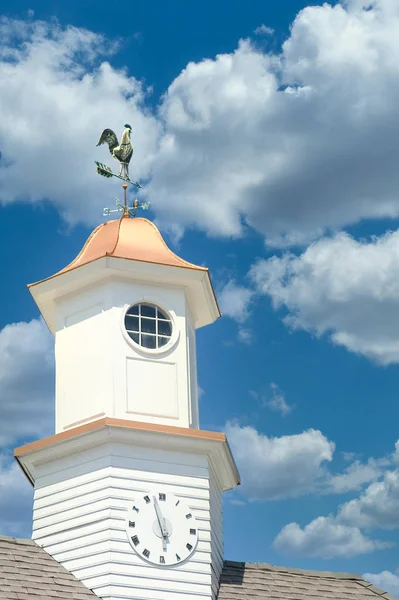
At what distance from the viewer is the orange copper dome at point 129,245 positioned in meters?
22.7

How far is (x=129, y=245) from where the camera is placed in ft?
75.3

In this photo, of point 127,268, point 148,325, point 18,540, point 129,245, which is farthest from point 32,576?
point 129,245

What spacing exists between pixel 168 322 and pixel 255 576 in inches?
209

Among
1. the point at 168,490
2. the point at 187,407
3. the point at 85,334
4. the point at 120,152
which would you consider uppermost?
the point at 120,152

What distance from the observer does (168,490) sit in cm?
2056

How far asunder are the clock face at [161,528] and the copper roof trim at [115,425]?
1.17 metres

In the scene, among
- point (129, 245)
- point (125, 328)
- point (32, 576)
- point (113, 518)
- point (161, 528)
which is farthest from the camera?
point (129, 245)

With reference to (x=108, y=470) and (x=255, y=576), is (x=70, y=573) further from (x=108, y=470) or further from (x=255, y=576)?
(x=255, y=576)

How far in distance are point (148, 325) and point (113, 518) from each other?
13.8 ft

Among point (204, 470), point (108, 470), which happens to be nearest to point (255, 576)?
point (204, 470)

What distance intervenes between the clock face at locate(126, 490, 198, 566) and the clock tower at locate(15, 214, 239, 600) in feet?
0.06

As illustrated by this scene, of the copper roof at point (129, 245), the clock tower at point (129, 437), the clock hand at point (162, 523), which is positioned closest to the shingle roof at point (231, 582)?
the clock tower at point (129, 437)

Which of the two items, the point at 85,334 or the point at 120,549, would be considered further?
the point at 85,334

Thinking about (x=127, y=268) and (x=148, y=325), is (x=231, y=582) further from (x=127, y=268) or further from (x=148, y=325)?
→ (x=127, y=268)
